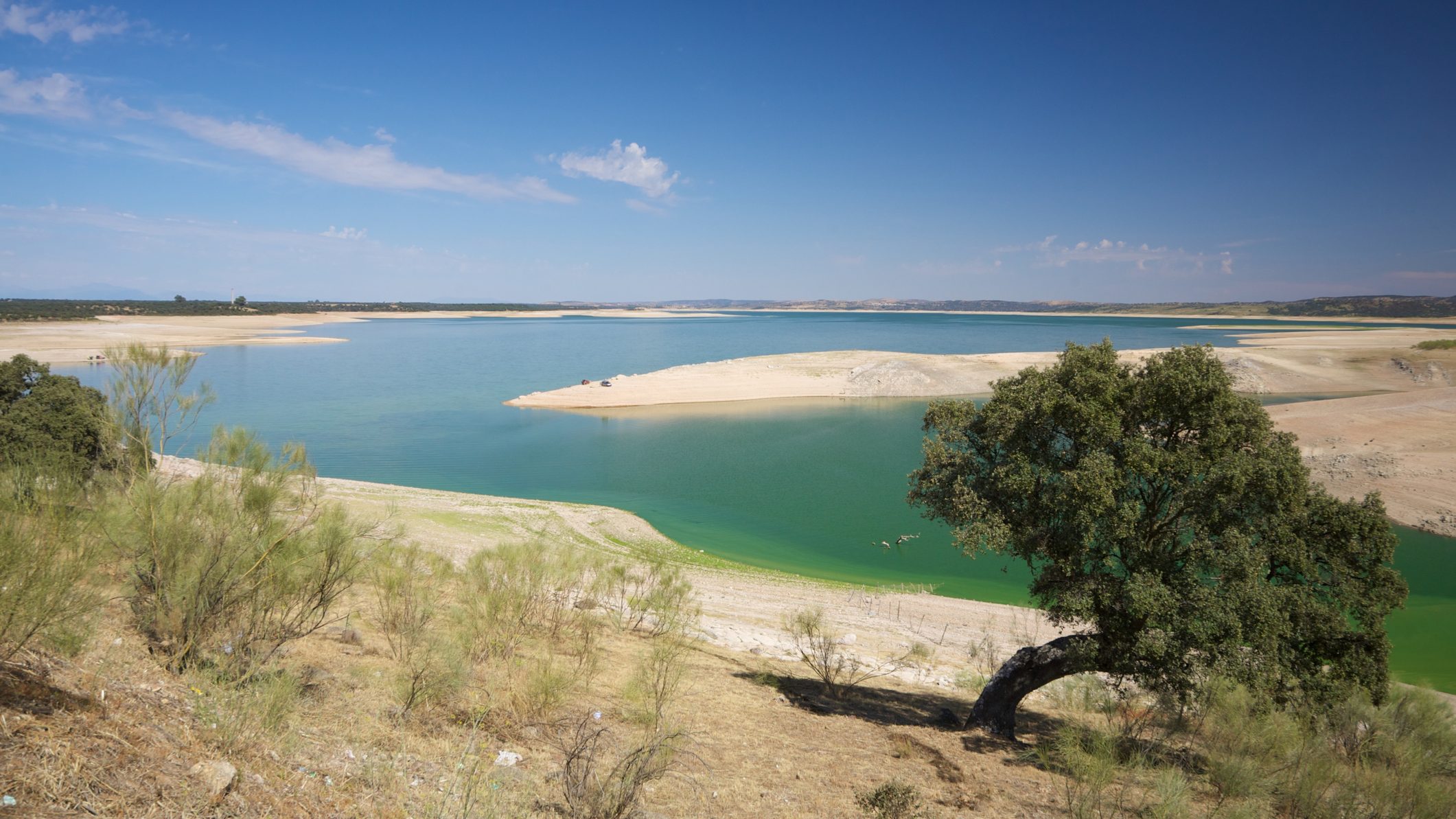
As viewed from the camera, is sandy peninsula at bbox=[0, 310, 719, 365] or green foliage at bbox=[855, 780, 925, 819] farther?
sandy peninsula at bbox=[0, 310, 719, 365]

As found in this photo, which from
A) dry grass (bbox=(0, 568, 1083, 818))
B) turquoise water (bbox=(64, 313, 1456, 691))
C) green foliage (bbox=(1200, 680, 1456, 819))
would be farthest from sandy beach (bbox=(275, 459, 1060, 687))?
green foliage (bbox=(1200, 680, 1456, 819))

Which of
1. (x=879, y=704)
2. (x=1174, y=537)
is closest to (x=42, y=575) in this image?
(x=879, y=704)

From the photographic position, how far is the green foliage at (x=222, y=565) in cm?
720

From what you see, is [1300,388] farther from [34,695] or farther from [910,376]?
[34,695]

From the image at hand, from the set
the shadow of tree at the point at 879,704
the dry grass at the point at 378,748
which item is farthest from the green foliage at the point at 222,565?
the shadow of tree at the point at 879,704

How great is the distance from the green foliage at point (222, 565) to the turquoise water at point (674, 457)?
14.8m

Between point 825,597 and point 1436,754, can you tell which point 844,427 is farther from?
point 1436,754

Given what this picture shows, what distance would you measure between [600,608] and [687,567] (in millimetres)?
5693

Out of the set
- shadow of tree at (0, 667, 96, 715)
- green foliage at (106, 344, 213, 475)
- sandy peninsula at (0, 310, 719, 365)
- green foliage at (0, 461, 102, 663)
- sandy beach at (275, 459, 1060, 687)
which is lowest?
sandy beach at (275, 459, 1060, 687)

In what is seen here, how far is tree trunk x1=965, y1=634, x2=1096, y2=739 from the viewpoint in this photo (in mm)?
9719

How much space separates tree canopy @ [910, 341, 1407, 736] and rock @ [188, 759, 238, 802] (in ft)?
27.2

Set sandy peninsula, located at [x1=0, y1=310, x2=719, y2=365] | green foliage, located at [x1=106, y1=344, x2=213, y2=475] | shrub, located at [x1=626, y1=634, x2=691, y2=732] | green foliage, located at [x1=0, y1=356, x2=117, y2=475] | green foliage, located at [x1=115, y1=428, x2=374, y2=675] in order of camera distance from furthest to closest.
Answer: sandy peninsula, located at [x1=0, y1=310, x2=719, y2=365] → green foliage, located at [x1=0, y1=356, x2=117, y2=475] → green foliage, located at [x1=106, y1=344, x2=213, y2=475] → shrub, located at [x1=626, y1=634, x2=691, y2=732] → green foliage, located at [x1=115, y1=428, x2=374, y2=675]

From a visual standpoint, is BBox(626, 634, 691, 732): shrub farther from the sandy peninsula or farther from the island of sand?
the sandy peninsula

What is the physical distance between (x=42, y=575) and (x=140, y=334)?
10839 centimetres
